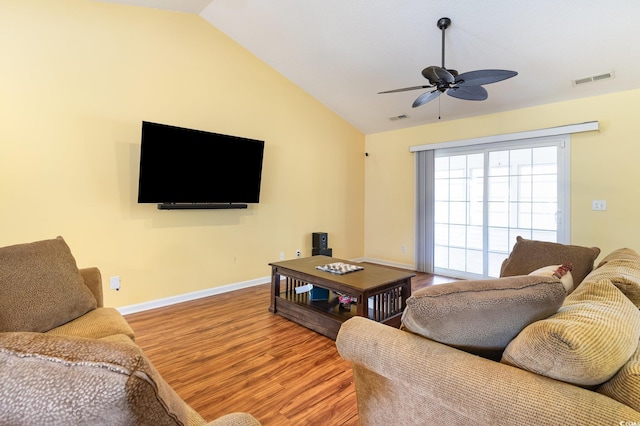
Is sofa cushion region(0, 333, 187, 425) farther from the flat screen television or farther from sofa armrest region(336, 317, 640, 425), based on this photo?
the flat screen television

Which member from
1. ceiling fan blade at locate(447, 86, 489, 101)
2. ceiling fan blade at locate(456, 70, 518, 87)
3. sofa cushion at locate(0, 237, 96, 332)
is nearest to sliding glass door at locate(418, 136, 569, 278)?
ceiling fan blade at locate(447, 86, 489, 101)

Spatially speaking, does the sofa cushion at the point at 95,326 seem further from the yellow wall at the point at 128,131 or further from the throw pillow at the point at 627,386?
the throw pillow at the point at 627,386

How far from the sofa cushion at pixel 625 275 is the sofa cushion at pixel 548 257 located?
47cm

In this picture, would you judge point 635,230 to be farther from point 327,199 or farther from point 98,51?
point 98,51

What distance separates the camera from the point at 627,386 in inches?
31.0

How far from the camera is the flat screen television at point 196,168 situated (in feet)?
11.0

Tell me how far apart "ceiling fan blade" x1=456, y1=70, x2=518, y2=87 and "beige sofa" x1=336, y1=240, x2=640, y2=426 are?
5.54 ft

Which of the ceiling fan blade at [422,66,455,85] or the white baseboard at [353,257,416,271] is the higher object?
the ceiling fan blade at [422,66,455,85]

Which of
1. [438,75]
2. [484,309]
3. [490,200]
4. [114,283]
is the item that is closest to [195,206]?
[114,283]

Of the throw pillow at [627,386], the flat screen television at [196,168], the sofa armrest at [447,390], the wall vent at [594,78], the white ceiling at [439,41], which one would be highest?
the white ceiling at [439,41]

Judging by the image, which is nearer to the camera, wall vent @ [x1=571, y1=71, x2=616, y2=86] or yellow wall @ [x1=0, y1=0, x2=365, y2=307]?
yellow wall @ [x1=0, y1=0, x2=365, y2=307]

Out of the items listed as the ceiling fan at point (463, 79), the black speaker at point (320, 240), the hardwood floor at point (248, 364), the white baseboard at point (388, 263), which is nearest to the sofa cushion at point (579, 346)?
the hardwood floor at point (248, 364)

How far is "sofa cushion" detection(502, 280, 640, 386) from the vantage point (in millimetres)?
800

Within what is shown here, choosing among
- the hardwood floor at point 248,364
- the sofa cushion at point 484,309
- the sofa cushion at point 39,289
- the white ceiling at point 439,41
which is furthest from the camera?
the white ceiling at point 439,41
